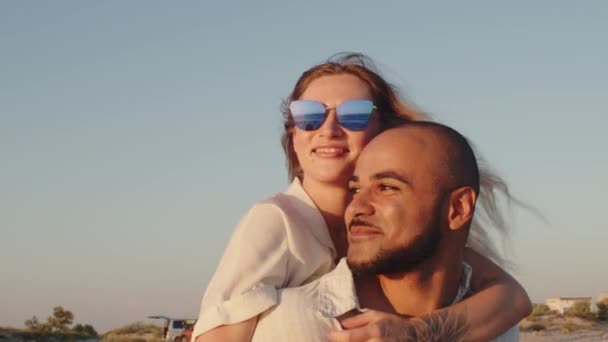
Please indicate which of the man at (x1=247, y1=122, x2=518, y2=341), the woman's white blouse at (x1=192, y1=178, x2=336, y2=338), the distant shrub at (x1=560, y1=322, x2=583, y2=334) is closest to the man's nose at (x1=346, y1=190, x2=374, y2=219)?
the man at (x1=247, y1=122, x2=518, y2=341)

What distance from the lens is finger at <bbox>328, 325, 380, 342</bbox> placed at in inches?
127

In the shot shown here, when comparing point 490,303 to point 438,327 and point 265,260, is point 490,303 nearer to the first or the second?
point 438,327

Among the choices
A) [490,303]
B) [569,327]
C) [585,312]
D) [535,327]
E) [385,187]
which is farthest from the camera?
[585,312]

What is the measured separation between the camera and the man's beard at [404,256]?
3.37m

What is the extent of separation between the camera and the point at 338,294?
3391 millimetres

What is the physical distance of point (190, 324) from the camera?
1332 inches

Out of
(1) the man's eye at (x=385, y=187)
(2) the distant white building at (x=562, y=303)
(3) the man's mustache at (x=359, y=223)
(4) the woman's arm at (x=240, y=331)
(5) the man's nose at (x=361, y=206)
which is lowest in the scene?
(2) the distant white building at (x=562, y=303)

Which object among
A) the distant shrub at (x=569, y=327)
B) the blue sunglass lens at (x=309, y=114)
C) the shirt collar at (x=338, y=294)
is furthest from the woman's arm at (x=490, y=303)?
the distant shrub at (x=569, y=327)

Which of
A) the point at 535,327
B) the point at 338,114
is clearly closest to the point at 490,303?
the point at 338,114

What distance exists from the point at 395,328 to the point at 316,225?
3.09 ft

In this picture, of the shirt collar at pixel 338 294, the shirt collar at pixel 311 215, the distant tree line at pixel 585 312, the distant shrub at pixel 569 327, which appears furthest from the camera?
the distant tree line at pixel 585 312

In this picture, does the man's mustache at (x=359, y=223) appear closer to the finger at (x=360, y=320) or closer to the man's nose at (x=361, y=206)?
the man's nose at (x=361, y=206)

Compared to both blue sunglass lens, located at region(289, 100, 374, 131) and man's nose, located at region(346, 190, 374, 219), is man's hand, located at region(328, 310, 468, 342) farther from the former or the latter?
blue sunglass lens, located at region(289, 100, 374, 131)

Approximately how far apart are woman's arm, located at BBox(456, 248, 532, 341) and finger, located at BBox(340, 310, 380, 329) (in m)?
0.41
